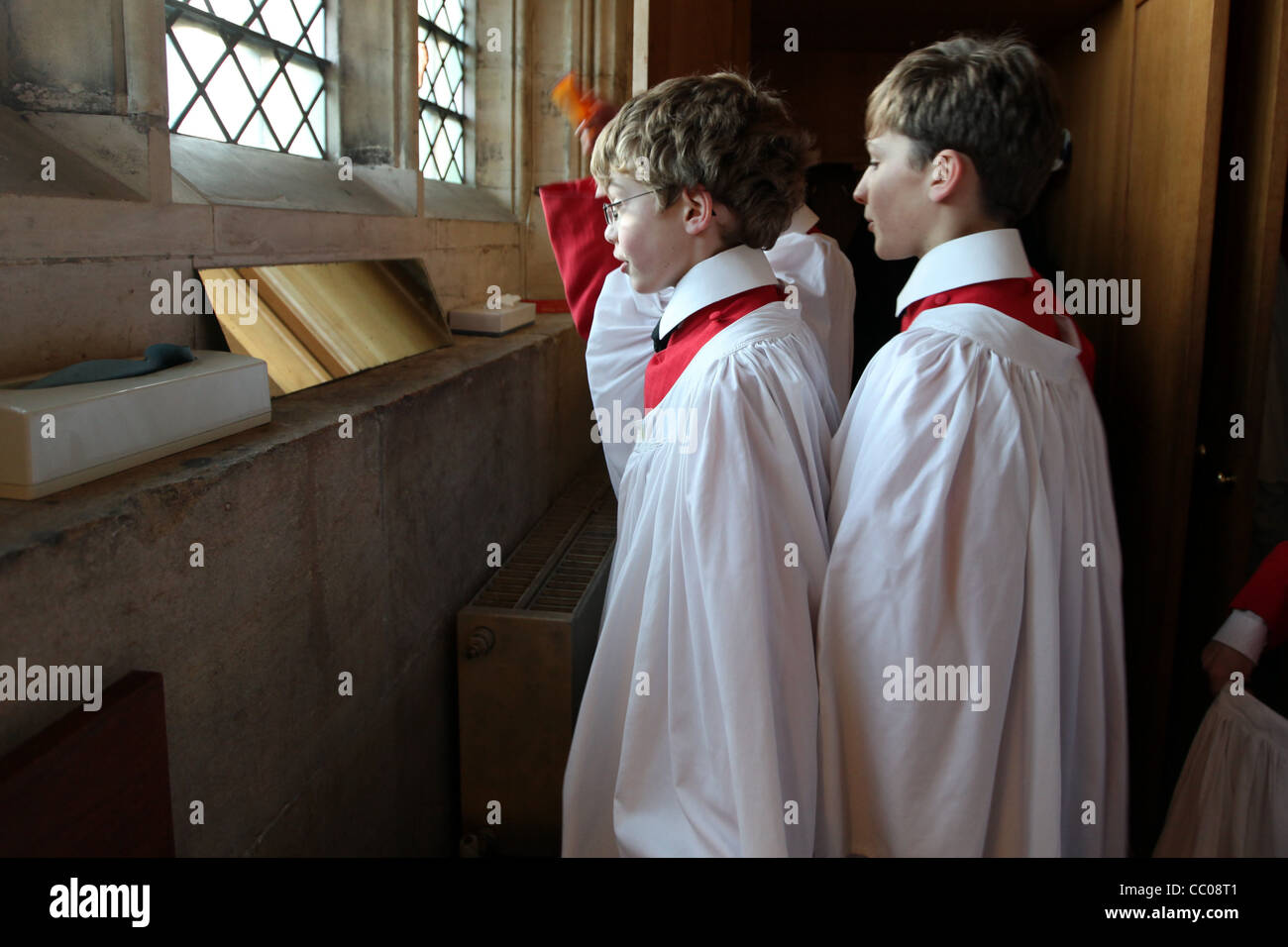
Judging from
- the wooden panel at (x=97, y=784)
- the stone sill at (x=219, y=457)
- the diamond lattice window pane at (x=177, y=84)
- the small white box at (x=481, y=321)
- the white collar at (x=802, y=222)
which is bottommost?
the wooden panel at (x=97, y=784)

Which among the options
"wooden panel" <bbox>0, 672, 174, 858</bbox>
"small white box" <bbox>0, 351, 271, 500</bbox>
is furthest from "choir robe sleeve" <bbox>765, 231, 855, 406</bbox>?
"wooden panel" <bbox>0, 672, 174, 858</bbox>

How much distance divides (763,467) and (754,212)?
0.50 meters

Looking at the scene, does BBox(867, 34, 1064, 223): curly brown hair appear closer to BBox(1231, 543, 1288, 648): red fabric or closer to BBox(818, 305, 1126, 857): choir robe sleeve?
BBox(818, 305, 1126, 857): choir robe sleeve

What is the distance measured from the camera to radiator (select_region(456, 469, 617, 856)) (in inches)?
86.3

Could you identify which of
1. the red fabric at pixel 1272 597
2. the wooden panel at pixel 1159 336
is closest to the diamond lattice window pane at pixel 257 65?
the wooden panel at pixel 1159 336

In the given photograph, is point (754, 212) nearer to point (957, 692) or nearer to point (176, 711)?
point (957, 692)

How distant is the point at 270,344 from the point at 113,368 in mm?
516

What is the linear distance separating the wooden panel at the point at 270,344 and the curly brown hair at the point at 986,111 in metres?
1.16

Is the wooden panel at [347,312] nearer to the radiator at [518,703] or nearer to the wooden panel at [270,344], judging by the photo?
the wooden panel at [270,344]

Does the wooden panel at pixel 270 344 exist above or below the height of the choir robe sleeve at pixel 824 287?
below

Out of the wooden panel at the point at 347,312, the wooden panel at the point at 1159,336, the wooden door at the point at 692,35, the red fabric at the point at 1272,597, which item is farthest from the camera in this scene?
the wooden door at the point at 692,35

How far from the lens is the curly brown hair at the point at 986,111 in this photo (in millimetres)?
1420

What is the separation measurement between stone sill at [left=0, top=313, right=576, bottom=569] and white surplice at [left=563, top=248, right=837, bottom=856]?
22.7 inches

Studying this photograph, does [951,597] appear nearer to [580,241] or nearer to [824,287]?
[580,241]
